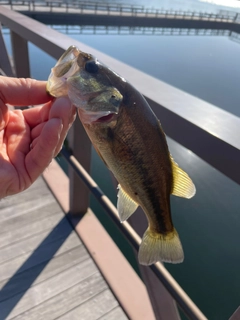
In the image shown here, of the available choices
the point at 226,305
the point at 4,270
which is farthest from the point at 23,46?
the point at 226,305

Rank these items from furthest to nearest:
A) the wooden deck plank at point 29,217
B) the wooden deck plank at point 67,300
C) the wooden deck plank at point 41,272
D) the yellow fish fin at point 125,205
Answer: the wooden deck plank at point 29,217, the wooden deck plank at point 41,272, the wooden deck plank at point 67,300, the yellow fish fin at point 125,205

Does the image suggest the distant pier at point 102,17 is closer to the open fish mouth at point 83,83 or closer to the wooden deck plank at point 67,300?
the wooden deck plank at point 67,300

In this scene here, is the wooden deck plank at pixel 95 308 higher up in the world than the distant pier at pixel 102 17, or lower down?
higher up

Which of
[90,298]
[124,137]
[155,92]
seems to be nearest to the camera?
[124,137]

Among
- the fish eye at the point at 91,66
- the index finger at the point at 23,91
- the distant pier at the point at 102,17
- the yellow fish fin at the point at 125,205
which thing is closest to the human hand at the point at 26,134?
the index finger at the point at 23,91

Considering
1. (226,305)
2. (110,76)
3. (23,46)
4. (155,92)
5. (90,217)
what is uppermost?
(110,76)

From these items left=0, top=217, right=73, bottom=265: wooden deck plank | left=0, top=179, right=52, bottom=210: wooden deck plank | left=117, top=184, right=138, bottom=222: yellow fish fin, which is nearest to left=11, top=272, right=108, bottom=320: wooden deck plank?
left=0, top=217, right=73, bottom=265: wooden deck plank

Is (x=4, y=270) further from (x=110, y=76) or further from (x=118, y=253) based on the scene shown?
(x=110, y=76)
